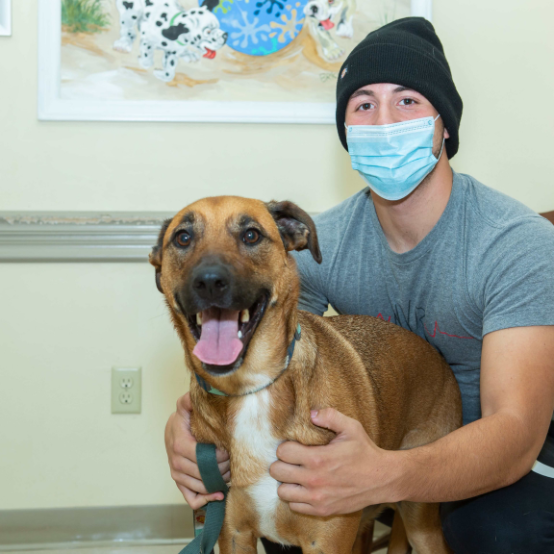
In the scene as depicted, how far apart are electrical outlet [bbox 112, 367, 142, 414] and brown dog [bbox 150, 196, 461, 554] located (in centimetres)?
108

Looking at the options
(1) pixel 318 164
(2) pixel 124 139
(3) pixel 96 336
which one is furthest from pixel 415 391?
(2) pixel 124 139

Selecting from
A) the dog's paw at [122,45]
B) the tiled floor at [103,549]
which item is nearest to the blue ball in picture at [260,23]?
the dog's paw at [122,45]

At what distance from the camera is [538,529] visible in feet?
5.22

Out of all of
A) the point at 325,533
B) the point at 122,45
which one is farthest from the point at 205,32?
the point at 325,533

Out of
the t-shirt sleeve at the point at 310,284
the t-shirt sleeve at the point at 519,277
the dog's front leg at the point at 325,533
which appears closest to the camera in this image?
the dog's front leg at the point at 325,533

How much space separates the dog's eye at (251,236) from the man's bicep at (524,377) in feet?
2.28

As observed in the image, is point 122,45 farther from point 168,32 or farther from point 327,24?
point 327,24

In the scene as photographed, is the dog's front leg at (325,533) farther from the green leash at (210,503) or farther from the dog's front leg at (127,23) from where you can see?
the dog's front leg at (127,23)

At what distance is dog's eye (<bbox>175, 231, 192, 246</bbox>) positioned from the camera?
1541 millimetres

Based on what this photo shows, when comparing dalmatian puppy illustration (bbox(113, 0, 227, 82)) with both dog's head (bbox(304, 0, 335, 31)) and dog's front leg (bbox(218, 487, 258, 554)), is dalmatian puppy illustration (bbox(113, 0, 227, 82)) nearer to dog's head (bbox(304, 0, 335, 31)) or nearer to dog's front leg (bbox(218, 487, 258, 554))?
dog's head (bbox(304, 0, 335, 31))

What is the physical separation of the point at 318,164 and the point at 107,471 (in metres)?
1.70

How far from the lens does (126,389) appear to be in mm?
2598

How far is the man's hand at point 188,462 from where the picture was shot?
1.54 meters

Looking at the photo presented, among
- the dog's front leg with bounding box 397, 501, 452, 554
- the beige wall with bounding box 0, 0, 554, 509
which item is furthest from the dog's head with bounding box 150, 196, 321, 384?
the beige wall with bounding box 0, 0, 554, 509
